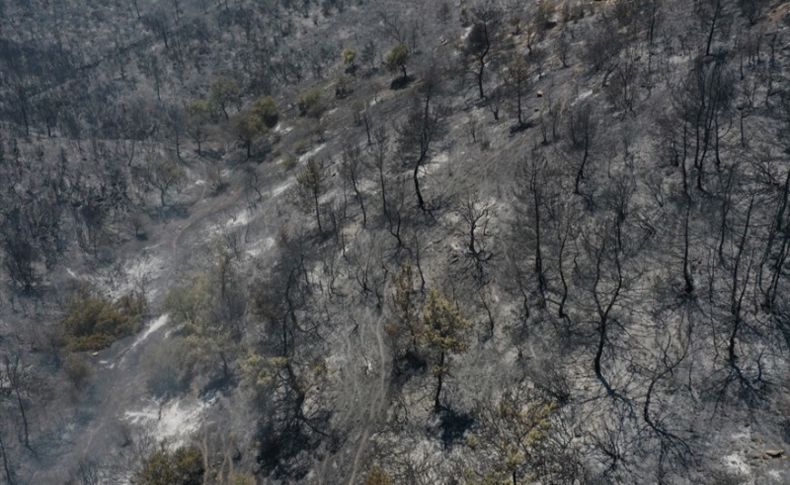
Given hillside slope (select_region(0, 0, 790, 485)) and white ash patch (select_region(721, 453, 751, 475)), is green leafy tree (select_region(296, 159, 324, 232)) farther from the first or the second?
white ash patch (select_region(721, 453, 751, 475))

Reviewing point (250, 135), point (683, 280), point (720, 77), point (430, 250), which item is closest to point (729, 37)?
point (720, 77)

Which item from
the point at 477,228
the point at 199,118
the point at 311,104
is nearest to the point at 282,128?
the point at 311,104

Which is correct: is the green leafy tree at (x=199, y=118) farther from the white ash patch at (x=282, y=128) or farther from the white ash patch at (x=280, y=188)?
the white ash patch at (x=280, y=188)

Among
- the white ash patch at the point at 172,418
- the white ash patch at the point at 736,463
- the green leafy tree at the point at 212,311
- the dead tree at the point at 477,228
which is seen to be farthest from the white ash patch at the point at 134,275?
the white ash patch at the point at 736,463

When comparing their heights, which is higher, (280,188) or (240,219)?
(280,188)

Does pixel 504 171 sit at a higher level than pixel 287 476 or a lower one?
higher

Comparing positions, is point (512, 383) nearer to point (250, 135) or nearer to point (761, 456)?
point (761, 456)

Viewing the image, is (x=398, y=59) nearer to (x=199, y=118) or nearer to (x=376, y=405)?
(x=199, y=118)
